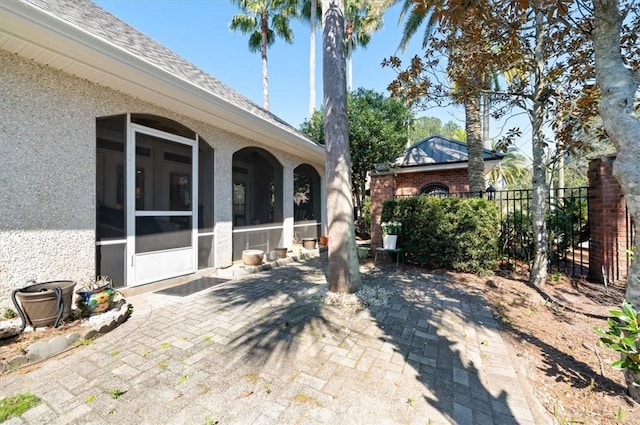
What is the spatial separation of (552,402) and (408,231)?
5.08 m

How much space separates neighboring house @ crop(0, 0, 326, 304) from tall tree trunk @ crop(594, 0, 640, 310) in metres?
5.13

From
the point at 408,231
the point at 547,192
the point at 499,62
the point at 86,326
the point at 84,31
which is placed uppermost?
the point at 499,62

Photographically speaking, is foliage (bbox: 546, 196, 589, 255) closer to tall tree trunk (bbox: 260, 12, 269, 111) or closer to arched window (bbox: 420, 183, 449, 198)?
arched window (bbox: 420, 183, 449, 198)

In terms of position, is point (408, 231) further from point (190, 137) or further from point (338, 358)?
point (190, 137)

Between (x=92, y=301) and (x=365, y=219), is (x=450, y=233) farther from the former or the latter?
(x=365, y=219)

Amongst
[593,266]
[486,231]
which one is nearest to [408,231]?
[486,231]

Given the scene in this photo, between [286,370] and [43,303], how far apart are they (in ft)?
9.58

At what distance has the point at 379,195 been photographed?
8.36 metres

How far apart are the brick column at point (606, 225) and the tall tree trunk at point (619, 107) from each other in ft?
11.9

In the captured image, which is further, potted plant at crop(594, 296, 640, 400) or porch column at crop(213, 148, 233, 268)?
porch column at crop(213, 148, 233, 268)

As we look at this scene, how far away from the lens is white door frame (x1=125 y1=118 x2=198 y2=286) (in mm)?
4715

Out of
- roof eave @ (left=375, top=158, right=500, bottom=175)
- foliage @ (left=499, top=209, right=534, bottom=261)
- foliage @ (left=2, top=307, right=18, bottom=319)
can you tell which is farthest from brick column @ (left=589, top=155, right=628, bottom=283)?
foliage @ (left=2, top=307, right=18, bottom=319)

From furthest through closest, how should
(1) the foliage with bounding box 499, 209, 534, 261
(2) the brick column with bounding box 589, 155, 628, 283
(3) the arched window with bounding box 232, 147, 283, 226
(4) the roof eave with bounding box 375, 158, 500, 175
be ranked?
1. (4) the roof eave with bounding box 375, 158, 500, 175
2. (3) the arched window with bounding box 232, 147, 283, 226
3. (1) the foliage with bounding box 499, 209, 534, 261
4. (2) the brick column with bounding box 589, 155, 628, 283

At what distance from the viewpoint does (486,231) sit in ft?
20.3
